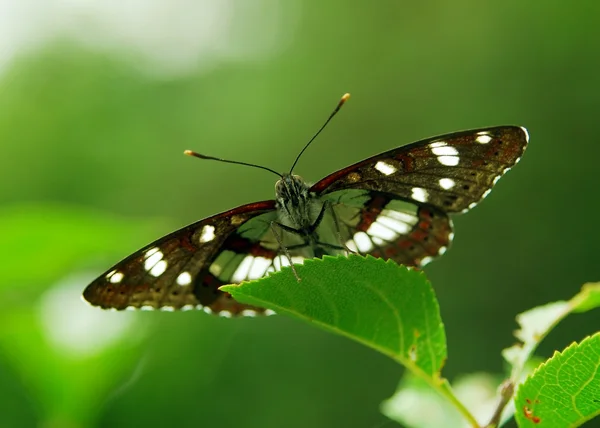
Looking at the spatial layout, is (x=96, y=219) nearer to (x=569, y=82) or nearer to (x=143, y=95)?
(x=569, y=82)

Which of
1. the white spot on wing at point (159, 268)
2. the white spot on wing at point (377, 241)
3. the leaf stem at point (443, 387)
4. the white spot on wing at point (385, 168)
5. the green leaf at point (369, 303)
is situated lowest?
the leaf stem at point (443, 387)

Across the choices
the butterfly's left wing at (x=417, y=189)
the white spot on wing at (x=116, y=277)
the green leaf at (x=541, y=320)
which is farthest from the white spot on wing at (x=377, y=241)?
the white spot on wing at (x=116, y=277)

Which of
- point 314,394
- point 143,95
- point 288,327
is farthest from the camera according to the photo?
point 143,95

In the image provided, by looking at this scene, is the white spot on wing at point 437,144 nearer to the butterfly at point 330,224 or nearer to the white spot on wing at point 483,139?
the butterfly at point 330,224

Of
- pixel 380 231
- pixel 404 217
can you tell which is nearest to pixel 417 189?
pixel 404 217

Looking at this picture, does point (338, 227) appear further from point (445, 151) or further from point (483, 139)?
point (483, 139)

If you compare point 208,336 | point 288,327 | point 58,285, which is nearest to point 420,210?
point 58,285

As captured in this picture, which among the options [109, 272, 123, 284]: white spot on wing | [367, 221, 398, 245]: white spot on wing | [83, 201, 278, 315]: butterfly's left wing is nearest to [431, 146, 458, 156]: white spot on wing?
[367, 221, 398, 245]: white spot on wing
